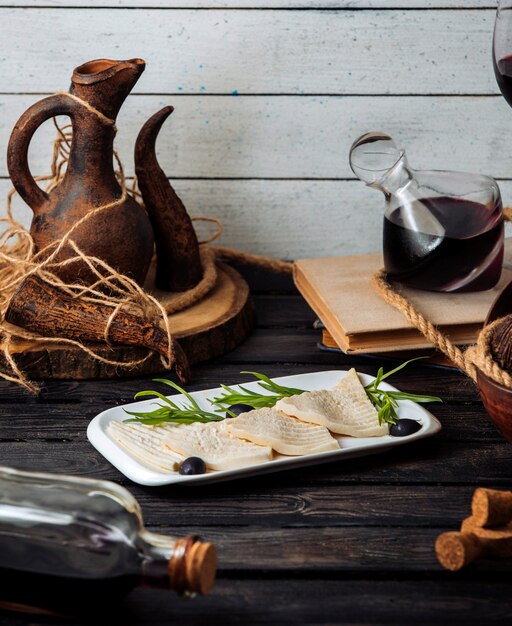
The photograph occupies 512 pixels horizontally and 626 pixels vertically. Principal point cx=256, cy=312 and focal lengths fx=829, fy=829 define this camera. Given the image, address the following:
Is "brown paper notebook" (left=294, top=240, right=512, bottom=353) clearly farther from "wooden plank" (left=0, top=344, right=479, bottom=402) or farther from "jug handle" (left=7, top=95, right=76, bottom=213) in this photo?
"jug handle" (left=7, top=95, right=76, bottom=213)

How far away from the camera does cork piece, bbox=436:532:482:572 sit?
24.2 inches

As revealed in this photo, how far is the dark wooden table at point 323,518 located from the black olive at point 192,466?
3 centimetres

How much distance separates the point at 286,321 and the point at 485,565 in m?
0.63

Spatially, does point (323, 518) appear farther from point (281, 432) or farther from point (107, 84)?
point (107, 84)

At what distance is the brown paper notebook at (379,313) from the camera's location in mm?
1016

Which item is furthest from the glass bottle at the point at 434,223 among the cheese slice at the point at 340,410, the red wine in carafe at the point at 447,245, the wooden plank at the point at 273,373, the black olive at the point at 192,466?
the black olive at the point at 192,466

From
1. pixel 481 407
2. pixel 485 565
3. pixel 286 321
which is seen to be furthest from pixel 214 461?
pixel 286 321

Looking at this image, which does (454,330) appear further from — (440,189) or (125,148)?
(125,148)

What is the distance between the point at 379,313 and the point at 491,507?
1.43 ft

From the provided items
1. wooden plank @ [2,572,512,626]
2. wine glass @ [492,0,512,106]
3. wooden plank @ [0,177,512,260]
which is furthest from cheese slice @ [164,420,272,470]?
wooden plank @ [0,177,512,260]

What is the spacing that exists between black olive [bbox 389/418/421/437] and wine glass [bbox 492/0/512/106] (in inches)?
16.0

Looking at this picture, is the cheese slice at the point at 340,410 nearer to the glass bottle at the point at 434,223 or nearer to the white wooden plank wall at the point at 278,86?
the glass bottle at the point at 434,223

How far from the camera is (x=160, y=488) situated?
2.52 ft

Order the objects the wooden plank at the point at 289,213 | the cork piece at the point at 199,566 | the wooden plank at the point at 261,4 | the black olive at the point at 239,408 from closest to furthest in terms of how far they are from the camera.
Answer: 1. the cork piece at the point at 199,566
2. the black olive at the point at 239,408
3. the wooden plank at the point at 261,4
4. the wooden plank at the point at 289,213
